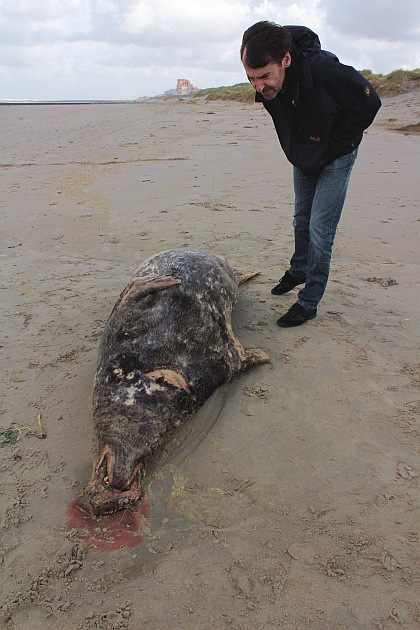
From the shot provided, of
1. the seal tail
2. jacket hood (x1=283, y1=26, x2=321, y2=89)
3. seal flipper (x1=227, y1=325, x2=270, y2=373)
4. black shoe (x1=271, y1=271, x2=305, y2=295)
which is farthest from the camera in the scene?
the seal tail

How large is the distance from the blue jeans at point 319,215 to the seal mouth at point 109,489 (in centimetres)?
198

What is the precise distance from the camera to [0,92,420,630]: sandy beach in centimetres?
177

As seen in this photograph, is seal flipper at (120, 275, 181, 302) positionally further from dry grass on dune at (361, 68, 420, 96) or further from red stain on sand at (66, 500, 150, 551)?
dry grass on dune at (361, 68, 420, 96)

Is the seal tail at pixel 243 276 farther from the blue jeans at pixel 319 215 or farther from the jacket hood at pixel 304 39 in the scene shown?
the jacket hood at pixel 304 39

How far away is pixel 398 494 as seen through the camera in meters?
2.15

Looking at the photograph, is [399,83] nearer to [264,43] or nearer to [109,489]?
[264,43]

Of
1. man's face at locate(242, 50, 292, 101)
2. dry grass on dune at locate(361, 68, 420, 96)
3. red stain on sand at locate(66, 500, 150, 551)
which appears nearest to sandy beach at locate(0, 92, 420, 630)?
red stain on sand at locate(66, 500, 150, 551)

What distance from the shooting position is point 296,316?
3547 millimetres

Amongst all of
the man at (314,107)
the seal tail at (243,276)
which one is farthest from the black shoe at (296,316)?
the seal tail at (243,276)

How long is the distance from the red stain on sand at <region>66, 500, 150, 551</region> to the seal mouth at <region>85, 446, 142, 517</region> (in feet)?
0.12

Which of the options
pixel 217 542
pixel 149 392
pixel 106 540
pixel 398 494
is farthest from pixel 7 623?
pixel 398 494

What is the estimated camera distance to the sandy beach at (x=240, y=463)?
1.77m

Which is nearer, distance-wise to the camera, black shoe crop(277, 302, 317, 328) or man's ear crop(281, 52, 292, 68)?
man's ear crop(281, 52, 292, 68)

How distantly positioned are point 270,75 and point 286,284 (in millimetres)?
1811
